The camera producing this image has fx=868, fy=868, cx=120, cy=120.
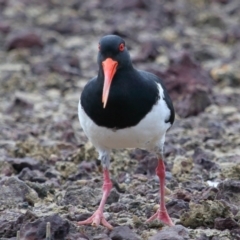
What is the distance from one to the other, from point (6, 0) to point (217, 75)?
233 inches

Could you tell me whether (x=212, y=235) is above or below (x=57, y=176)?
above

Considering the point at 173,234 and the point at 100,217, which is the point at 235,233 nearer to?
the point at 173,234

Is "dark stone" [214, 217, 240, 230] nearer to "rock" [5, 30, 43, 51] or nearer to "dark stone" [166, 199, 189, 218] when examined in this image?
"dark stone" [166, 199, 189, 218]

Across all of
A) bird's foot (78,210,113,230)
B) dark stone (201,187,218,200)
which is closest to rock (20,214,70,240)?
bird's foot (78,210,113,230)

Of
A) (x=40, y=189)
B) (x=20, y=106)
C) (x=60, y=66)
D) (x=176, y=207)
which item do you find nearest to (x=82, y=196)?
(x=40, y=189)

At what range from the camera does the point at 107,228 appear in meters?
6.19

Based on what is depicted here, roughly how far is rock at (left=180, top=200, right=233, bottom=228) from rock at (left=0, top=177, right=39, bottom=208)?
4.42 feet

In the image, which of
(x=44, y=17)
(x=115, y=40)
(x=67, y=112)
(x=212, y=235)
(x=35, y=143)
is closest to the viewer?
(x=212, y=235)

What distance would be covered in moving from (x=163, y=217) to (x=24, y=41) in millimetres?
7303

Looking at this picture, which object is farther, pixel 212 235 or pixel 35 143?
pixel 35 143

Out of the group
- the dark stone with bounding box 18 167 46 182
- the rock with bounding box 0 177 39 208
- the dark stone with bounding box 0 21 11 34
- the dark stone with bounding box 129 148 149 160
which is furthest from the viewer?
the dark stone with bounding box 0 21 11 34

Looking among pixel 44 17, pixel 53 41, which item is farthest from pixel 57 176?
pixel 44 17

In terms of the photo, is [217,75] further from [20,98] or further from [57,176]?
[57,176]

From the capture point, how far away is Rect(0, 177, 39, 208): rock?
267 inches
